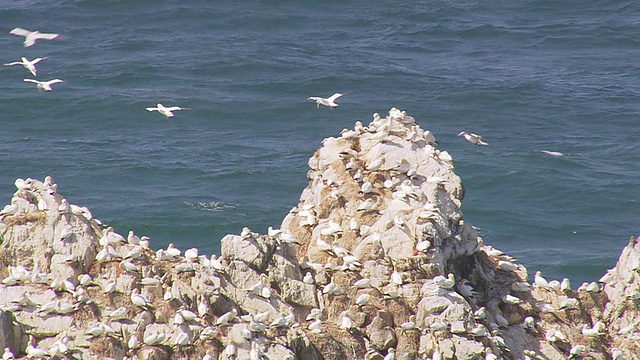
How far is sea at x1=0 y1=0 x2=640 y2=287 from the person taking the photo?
51.7 m

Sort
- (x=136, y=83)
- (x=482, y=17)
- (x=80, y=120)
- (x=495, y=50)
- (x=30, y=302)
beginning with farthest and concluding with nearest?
(x=482, y=17) → (x=495, y=50) → (x=136, y=83) → (x=80, y=120) → (x=30, y=302)

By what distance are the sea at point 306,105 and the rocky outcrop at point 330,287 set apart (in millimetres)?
15604

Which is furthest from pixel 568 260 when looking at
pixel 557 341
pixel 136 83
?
pixel 136 83

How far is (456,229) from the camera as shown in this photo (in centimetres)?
2881

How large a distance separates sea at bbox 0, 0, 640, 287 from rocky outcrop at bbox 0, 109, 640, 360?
15.6m

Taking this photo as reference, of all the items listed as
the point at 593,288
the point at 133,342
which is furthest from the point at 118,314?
the point at 593,288

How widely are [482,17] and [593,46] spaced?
8605 millimetres

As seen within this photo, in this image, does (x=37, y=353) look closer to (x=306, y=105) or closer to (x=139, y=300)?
(x=139, y=300)

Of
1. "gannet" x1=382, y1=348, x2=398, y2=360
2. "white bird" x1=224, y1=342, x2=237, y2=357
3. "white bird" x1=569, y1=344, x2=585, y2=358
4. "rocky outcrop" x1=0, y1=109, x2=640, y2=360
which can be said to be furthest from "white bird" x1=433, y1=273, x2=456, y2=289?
"white bird" x1=224, y1=342, x2=237, y2=357

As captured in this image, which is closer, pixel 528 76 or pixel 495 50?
pixel 528 76

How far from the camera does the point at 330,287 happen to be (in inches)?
1061

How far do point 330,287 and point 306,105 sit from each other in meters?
39.2

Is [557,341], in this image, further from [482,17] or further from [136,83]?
[482,17]

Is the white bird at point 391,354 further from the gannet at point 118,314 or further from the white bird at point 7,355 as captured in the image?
the white bird at point 7,355
